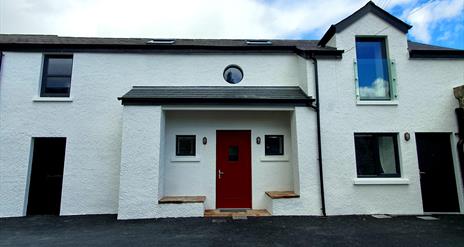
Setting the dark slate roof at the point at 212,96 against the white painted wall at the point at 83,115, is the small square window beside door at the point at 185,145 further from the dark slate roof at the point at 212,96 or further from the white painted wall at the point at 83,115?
the white painted wall at the point at 83,115

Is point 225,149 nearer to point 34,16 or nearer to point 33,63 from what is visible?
point 33,63

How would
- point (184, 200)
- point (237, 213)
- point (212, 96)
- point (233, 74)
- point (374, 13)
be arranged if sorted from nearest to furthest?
point (184, 200) → point (237, 213) → point (212, 96) → point (374, 13) → point (233, 74)

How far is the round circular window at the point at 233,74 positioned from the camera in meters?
8.12

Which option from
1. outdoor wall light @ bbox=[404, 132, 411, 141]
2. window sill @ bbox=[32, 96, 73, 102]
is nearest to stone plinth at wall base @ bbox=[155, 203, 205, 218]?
window sill @ bbox=[32, 96, 73, 102]

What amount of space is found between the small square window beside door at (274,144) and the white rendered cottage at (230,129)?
0.03 metres

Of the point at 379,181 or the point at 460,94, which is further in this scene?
the point at 460,94

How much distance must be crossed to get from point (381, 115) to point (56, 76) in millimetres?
10368

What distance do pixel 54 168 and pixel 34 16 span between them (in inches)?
423

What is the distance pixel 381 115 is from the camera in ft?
23.4

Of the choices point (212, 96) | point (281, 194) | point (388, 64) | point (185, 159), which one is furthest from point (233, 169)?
point (388, 64)

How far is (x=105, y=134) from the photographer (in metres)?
7.30

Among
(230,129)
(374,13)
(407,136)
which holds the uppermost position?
(374,13)

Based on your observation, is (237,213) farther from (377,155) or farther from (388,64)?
(388,64)

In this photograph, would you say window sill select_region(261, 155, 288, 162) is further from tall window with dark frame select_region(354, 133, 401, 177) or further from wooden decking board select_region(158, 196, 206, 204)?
wooden decking board select_region(158, 196, 206, 204)
